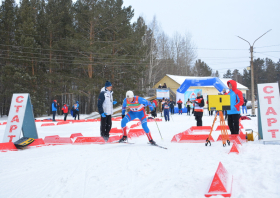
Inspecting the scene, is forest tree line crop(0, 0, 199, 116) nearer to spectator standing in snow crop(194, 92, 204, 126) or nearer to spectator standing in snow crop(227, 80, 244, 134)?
spectator standing in snow crop(194, 92, 204, 126)

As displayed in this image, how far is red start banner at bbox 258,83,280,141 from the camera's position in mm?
6047

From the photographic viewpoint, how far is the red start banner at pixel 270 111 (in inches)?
238

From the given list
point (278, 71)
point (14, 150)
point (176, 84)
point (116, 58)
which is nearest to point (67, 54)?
point (116, 58)

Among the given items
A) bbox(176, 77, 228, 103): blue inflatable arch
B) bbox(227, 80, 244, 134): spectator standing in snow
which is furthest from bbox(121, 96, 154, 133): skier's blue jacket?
bbox(176, 77, 228, 103): blue inflatable arch

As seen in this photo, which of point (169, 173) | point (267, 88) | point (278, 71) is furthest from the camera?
point (278, 71)

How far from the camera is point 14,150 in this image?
5.85 metres

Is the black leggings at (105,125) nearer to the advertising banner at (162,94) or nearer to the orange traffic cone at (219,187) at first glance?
the orange traffic cone at (219,187)

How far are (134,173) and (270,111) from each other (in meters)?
4.30

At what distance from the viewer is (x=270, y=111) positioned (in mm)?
6242

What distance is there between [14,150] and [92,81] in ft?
67.8

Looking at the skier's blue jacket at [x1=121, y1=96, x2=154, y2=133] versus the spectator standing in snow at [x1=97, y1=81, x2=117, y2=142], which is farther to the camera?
the spectator standing in snow at [x1=97, y1=81, x2=117, y2=142]

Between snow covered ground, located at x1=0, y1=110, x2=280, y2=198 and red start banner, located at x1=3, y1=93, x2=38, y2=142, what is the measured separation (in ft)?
4.45

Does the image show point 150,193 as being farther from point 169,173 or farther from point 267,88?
point 267,88

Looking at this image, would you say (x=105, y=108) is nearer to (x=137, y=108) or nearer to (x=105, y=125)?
(x=105, y=125)
